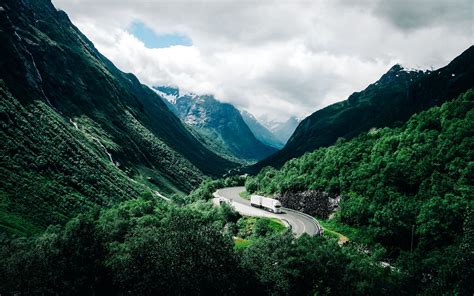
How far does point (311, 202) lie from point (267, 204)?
12873mm

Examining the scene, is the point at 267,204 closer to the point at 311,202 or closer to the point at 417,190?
the point at 311,202

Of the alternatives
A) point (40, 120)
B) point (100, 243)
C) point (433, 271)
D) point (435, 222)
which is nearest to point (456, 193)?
point (435, 222)

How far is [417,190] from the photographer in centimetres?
8638

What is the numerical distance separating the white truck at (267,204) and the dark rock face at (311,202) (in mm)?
10267

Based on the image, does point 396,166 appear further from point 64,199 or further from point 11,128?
→ point 11,128

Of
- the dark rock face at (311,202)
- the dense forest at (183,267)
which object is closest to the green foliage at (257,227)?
the dark rock face at (311,202)

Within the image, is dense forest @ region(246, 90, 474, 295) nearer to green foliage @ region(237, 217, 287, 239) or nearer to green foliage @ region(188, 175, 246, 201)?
green foliage @ region(237, 217, 287, 239)

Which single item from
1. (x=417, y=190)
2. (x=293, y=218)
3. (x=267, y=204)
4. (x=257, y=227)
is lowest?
(x=257, y=227)

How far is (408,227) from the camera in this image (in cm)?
7450

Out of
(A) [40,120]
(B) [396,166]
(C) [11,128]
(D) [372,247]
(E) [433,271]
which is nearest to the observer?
(E) [433,271]

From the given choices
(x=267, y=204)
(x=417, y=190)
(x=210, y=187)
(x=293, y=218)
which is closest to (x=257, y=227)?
(x=293, y=218)

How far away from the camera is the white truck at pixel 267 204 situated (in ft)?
334

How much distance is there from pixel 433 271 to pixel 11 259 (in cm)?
5685

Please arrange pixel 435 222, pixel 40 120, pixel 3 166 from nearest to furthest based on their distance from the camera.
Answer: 1. pixel 435 222
2. pixel 3 166
3. pixel 40 120
